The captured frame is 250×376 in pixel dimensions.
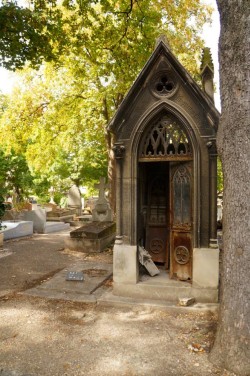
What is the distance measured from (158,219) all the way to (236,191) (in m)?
4.09

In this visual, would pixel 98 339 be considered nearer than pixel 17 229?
Yes

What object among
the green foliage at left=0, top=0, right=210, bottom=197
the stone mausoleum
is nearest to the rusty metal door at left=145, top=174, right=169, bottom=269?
the stone mausoleum

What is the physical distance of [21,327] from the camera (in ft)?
17.1

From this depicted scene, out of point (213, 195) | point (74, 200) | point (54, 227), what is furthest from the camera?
point (74, 200)

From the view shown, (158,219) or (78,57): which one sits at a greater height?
(78,57)

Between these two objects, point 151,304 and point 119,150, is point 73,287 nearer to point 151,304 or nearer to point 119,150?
point 151,304

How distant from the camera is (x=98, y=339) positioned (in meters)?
4.83

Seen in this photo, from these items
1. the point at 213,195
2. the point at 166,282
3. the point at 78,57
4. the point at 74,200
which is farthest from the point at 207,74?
the point at 74,200

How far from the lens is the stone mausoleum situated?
6258mm

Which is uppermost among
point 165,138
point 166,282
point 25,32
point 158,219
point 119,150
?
point 25,32

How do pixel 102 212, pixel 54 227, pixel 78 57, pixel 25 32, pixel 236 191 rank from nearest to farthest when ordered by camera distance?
pixel 236 191, pixel 25 32, pixel 78 57, pixel 102 212, pixel 54 227

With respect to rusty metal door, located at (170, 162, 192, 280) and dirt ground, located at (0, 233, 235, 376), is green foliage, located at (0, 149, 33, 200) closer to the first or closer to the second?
dirt ground, located at (0, 233, 235, 376)

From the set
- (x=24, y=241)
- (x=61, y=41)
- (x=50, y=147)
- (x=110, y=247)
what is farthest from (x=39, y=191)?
(x=61, y=41)

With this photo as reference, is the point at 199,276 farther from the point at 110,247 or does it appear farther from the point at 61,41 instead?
the point at 61,41
